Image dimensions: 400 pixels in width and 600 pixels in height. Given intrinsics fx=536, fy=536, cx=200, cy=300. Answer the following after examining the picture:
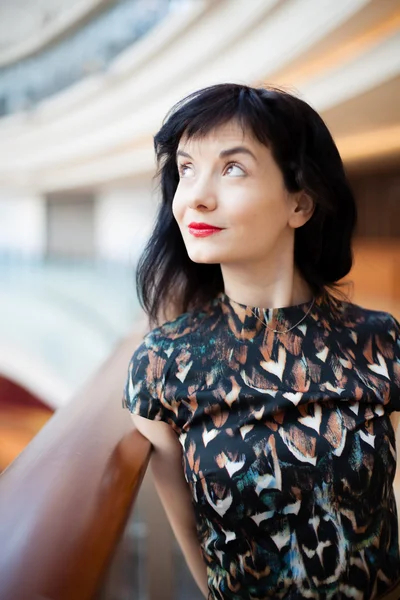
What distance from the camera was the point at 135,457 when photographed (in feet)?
2.70

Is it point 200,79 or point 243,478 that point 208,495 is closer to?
point 243,478

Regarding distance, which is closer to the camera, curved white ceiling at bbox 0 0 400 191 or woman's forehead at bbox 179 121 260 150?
woman's forehead at bbox 179 121 260 150

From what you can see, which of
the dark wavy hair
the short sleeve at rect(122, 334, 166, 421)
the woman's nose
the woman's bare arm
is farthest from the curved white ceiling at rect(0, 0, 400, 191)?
the woman's bare arm

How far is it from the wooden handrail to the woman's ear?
0.47m

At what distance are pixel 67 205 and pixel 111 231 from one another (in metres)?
0.41

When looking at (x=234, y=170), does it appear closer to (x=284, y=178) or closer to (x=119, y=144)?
(x=284, y=178)

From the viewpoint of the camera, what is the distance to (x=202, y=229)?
2.94ft

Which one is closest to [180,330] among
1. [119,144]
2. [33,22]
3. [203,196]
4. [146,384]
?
[146,384]

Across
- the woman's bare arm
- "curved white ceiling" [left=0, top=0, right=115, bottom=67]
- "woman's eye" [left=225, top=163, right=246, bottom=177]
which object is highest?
"curved white ceiling" [left=0, top=0, right=115, bottom=67]

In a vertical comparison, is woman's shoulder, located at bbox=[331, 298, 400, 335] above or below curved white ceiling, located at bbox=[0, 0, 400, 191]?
below

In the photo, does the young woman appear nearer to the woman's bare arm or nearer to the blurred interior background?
the woman's bare arm

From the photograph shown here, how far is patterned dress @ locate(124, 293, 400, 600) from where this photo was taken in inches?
32.7

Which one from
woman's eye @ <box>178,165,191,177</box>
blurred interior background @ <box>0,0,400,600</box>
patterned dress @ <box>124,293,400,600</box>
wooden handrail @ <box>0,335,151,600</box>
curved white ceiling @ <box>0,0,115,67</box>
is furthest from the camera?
curved white ceiling @ <box>0,0,115,67</box>

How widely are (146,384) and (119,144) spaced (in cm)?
338
